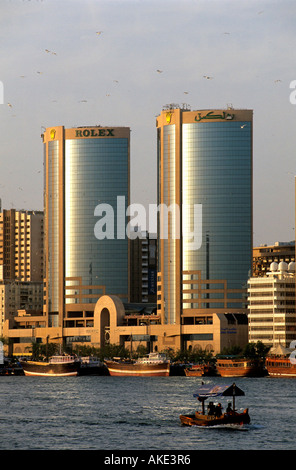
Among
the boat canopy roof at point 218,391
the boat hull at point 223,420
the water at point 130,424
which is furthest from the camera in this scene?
the boat canopy roof at point 218,391

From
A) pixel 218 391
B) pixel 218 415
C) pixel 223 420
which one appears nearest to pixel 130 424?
pixel 218 391

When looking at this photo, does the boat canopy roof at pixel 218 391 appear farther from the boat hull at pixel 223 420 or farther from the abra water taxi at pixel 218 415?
the boat hull at pixel 223 420

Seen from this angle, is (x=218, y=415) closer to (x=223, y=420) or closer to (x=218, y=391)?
(x=223, y=420)

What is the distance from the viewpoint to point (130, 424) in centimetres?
12912

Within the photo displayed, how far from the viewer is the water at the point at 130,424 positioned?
4331 inches

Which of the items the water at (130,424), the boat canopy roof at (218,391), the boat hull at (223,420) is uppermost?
the boat canopy roof at (218,391)

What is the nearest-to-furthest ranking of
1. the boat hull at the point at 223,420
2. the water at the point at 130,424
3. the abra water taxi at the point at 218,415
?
the water at the point at 130,424, the boat hull at the point at 223,420, the abra water taxi at the point at 218,415

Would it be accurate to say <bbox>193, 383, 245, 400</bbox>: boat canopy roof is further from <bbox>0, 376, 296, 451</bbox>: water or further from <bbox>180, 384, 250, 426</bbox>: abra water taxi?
<bbox>0, 376, 296, 451</bbox>: water

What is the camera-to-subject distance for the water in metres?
110

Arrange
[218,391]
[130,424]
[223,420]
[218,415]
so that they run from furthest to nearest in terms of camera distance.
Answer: [130,424], [218,391], [218,415], [223,420]

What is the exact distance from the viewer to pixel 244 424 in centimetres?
12331

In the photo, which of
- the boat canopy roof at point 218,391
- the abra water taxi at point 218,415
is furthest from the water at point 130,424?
the boat canopy roof at point 218,391
